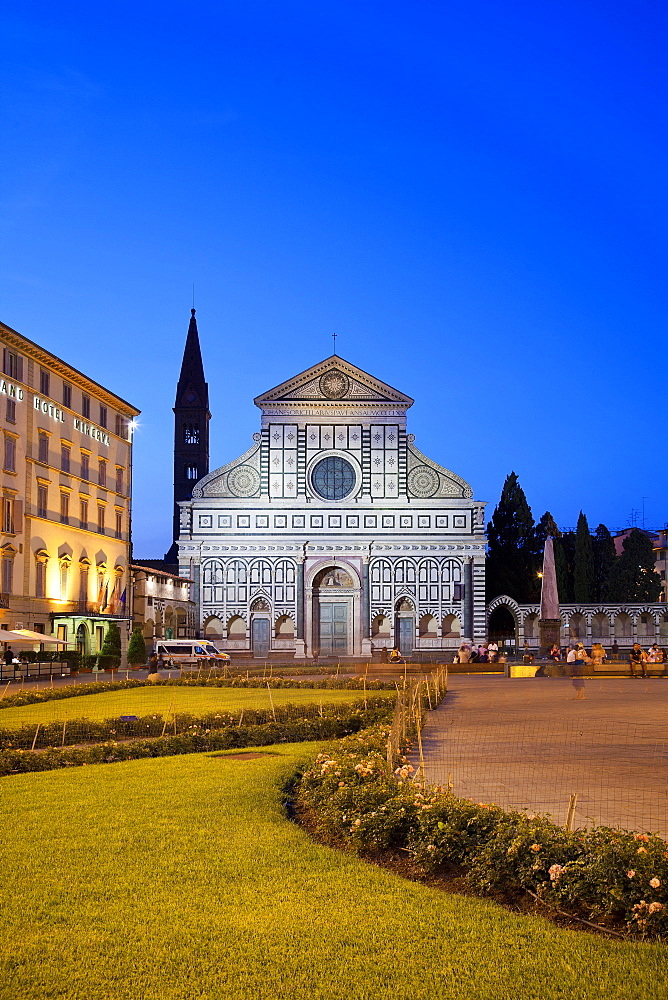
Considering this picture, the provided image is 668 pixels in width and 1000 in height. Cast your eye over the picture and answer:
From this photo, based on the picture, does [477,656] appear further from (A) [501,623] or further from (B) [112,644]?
(A) [501,623]

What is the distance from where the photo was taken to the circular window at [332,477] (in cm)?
6594

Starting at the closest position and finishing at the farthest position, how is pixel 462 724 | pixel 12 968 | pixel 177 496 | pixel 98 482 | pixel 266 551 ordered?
pixel 12 968 < pixel 462 724 < pixel 98 482 < pixel 266 551 < pixel 177 496

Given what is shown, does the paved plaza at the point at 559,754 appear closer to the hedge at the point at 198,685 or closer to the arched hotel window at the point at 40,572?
the hedge at the point at 198,685

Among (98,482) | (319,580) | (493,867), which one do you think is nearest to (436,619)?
(319,580)

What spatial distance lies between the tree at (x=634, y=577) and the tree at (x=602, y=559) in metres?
3.26

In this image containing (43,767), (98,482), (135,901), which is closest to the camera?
(135,901)

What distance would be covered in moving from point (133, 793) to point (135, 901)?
4.77 meters

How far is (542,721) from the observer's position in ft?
67.7

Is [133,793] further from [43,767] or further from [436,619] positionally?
[436,619]

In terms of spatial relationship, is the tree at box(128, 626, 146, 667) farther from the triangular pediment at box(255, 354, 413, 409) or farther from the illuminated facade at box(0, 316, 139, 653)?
the triangular pediment at box(255, 354, 413, 409)

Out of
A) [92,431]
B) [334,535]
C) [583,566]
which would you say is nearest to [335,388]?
[334,535]

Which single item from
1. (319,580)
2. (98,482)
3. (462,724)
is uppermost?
(98,482)

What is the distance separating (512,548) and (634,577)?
944cm

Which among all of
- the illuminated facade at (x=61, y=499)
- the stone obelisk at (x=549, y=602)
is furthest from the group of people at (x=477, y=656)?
the illuminated facade at (x=61, y=499)
